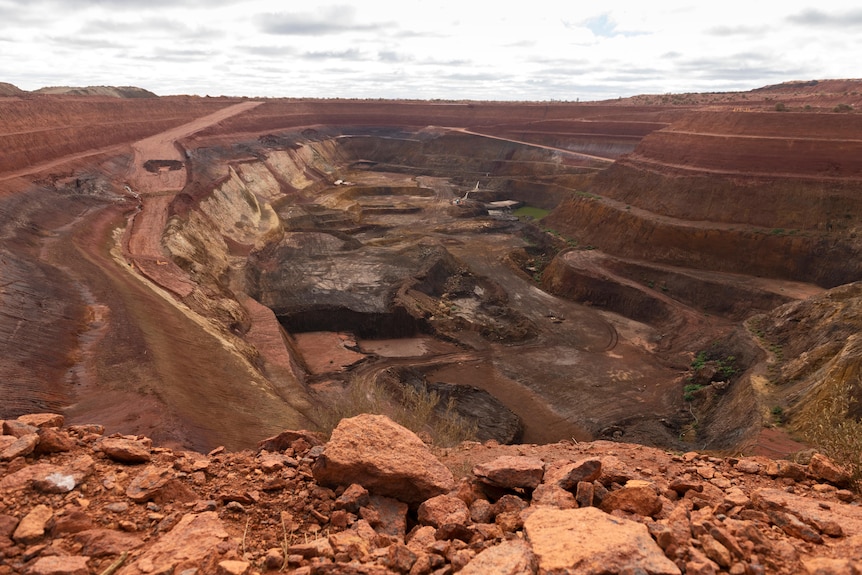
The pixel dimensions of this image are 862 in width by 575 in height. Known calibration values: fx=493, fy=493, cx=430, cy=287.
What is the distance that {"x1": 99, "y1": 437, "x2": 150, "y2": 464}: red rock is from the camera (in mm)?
7375

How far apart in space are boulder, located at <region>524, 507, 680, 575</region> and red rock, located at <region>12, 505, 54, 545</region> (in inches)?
213

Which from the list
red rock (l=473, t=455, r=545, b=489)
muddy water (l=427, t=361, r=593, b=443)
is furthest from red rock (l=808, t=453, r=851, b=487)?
muddy water (l=427, t=361, r=593, b=443)

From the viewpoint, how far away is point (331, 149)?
7925 centimetres

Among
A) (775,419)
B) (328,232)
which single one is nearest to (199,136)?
(328,232)

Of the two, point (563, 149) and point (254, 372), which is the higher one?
point (563, 149)

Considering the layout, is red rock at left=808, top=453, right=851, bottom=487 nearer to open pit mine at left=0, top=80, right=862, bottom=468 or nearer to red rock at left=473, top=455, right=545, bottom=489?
open pit mine at left=0, top=80, right=862, bottom=468

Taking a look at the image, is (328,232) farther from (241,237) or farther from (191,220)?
(191,220)

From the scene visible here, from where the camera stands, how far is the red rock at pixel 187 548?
5.14 metres

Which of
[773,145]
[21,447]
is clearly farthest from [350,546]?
[773,145]

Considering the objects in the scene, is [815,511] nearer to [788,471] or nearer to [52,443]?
[788,471]

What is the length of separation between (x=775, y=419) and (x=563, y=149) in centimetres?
5653

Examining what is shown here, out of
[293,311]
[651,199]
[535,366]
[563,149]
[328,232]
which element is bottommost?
[535,366]

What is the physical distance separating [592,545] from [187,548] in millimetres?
4338

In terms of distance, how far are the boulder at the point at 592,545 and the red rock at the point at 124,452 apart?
5822mm
